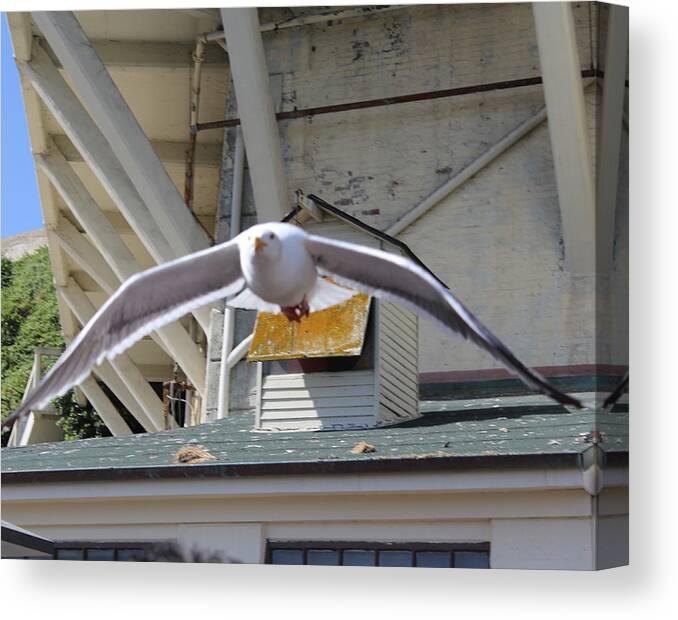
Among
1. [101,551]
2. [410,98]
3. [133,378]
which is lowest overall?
[101,551]

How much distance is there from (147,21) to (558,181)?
2489 mm

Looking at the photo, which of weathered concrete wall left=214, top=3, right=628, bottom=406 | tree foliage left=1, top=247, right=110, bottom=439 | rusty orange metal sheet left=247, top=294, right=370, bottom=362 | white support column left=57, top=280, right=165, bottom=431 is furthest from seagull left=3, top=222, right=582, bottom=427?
white support column left=57, top=280, right=165, bottom=431

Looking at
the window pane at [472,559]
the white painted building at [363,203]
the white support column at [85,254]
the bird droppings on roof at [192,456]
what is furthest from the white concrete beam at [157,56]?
the window pane at [472,559]

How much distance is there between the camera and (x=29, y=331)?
327 inches

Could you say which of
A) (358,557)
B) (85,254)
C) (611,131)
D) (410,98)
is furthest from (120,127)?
(358,557)

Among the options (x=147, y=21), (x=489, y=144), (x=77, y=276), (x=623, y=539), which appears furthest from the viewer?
(x=77, y=276)

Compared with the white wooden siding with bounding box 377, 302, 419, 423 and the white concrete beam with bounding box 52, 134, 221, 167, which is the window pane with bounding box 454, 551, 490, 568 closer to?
the white wooden siding with bounding box 377, 302, 419, 423

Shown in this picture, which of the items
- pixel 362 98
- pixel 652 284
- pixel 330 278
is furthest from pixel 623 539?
pixel 362 98

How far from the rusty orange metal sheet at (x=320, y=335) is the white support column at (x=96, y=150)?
1200 mm

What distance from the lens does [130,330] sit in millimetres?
6605

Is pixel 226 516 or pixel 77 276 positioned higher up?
pixel 77 276

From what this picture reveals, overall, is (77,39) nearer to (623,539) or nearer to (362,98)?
(362,98)

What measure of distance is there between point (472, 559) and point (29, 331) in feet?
9.20

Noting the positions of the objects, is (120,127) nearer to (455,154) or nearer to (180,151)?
(180,151)
